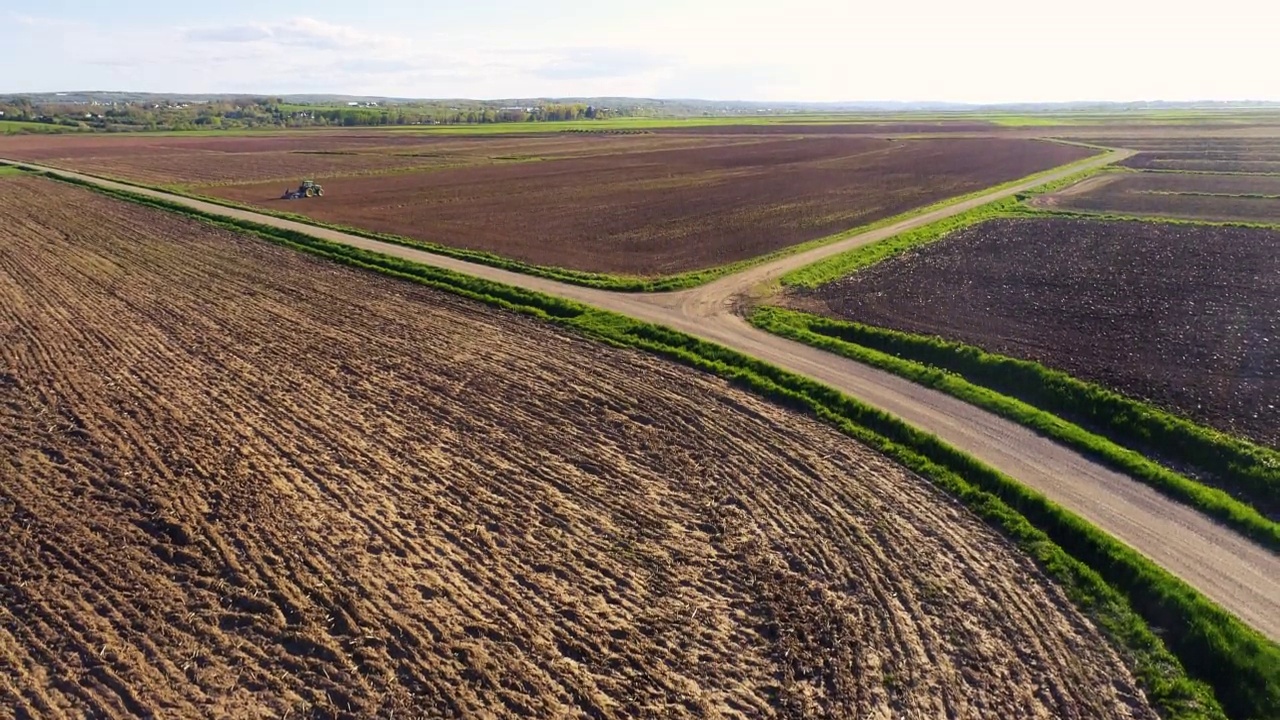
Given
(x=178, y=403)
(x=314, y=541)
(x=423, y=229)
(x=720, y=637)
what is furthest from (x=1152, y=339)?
(x=423, y=229)

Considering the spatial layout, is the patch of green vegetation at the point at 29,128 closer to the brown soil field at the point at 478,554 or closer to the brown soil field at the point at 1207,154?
the brown soil field at the point at 478,554

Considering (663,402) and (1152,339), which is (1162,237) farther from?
(663,402)

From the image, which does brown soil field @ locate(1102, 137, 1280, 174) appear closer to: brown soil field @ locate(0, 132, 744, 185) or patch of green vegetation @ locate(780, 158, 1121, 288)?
patch of green vegetation @ locate(780, 158, 1121, 288)

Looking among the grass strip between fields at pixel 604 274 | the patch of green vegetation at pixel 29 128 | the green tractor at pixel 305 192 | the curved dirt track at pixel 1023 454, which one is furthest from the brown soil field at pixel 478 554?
the patch of green vegetation at pixel 29 128

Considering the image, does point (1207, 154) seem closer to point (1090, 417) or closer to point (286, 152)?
point (1090, 417)

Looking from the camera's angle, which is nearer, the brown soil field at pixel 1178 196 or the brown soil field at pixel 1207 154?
the brown soil field at pixel 1178 196

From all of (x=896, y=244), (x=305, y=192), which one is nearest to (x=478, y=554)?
(x=896, y=244)
